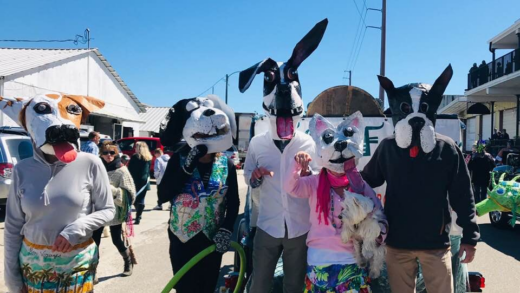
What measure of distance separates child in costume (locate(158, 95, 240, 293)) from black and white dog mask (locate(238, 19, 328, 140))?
355 millimetres

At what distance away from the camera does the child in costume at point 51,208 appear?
250 centimetres

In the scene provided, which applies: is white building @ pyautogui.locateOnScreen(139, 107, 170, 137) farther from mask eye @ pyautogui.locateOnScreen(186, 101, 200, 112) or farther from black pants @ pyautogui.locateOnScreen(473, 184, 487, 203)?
mask eye @ pyautogui.locateOnScreen(186, 101, 200, 112)

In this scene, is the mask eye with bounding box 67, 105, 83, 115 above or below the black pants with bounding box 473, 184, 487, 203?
above

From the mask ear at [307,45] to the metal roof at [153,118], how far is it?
95.5ft

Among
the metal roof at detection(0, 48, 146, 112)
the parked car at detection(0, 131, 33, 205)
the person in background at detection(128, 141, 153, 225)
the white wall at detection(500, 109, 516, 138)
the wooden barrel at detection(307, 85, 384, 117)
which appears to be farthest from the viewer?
the white wall at detection(500, 109, 516, 138)

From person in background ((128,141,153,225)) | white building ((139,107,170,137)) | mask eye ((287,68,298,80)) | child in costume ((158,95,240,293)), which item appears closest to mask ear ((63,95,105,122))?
child in costume ((158,95,240,293))

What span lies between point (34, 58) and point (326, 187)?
68.4ft

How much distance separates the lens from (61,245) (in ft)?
8.06

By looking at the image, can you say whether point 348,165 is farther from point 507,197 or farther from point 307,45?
point 507,197

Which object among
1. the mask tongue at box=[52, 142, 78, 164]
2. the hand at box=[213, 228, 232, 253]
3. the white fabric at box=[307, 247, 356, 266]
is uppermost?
the mask tongue at box=[52, 142, 78, 164]

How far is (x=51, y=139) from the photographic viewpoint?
2.56 m

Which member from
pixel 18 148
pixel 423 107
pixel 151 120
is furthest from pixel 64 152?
pixel 151 120

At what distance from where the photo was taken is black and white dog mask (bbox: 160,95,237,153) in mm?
2895

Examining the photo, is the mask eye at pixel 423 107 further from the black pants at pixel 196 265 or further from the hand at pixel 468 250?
the black pants at pixel 196 265
